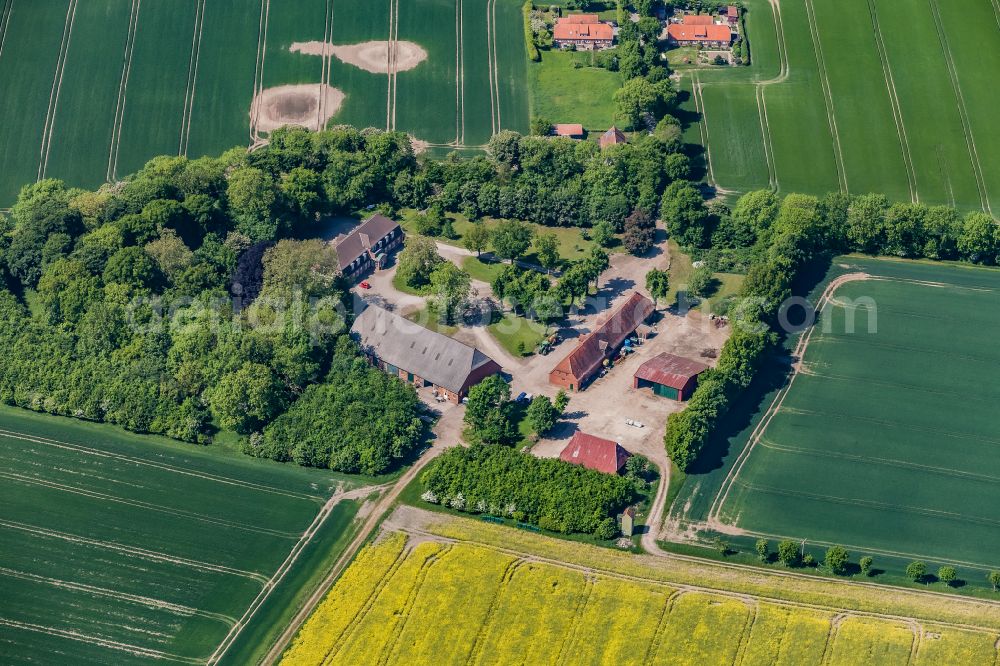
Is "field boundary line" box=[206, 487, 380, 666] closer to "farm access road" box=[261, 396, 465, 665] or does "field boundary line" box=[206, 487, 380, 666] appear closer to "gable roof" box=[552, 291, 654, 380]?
"farm access road" box=[261, 396, 465, 665]

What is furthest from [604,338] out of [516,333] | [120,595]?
[120,595]

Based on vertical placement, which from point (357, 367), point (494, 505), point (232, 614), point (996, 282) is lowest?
point (232, 614)

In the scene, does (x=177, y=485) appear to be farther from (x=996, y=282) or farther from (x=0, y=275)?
(x=996, y=282)

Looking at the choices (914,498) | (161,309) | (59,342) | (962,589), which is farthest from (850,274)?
(59,342)

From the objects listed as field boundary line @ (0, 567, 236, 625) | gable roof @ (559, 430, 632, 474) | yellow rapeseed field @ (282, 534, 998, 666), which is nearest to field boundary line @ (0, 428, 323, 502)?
yellow rapeseed field @ (282, 534, 998, 666)

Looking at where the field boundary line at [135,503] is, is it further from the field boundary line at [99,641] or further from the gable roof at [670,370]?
the gable roof at [670,370]

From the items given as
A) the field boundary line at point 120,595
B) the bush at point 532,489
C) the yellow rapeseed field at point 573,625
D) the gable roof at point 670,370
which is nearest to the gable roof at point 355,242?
the bush at point 532,489
